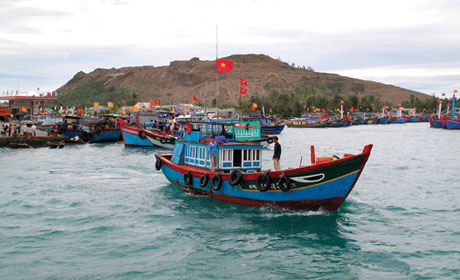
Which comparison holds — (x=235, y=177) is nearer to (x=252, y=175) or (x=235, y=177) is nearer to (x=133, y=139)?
(x=252, y=175)

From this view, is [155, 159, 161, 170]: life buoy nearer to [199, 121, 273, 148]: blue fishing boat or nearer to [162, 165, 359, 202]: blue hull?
[199, 121, 273, 148]: blue fishing boat

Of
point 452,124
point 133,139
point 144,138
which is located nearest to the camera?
point 144,138

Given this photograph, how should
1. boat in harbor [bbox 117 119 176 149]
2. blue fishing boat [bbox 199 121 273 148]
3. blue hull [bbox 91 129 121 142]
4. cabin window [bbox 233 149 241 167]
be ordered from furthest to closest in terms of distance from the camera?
blue hull [bbox 91 129 121 142], boat in harbor [bbox 117 119 176 149], blue fishing boat [bbox 199 121 273 148], cabin window [bbox 233 149 241 167]

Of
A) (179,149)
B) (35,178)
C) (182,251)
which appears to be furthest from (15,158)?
(182,251)

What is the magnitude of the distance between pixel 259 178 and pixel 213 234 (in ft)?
10.2

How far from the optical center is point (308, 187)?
17.2 m

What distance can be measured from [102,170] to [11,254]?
60.8 ft

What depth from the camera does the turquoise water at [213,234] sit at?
1338 cm

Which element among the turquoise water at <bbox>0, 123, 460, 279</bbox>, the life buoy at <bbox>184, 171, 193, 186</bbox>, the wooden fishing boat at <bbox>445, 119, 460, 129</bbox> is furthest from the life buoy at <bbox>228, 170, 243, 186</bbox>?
the wooden fishing boat at <bbox>445, 119, 460, 129</bbox>

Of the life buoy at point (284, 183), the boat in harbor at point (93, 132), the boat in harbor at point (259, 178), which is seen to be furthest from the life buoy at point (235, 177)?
the boat in harbor at point (93, 132)

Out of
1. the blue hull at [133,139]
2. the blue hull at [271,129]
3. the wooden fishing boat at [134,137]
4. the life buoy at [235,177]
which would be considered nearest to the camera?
the life buoy at [235,177]

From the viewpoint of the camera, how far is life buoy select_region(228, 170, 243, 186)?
1873 centimetres

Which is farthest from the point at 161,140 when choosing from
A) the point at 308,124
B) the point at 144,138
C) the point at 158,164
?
the point at 308,124

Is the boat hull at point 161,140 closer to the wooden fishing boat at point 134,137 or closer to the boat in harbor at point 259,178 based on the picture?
the wooden fishing boat at point 134,137
